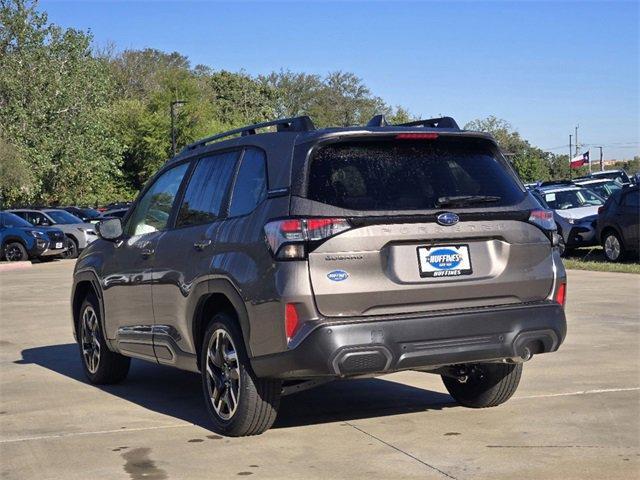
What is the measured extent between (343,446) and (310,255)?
124 cm

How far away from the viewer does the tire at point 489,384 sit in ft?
24.1

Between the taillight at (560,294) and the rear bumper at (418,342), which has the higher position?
the taillight at (560,294)

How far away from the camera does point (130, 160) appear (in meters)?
75.4

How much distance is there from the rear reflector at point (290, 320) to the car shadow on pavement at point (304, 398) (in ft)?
4.23

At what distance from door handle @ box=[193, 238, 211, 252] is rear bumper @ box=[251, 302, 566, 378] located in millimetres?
1003

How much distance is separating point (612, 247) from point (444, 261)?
16.9m

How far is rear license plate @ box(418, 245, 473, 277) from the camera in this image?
20.6 feet

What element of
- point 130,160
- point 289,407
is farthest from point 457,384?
point 130,160

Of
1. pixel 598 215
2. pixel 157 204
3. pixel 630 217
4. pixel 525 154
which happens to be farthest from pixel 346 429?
pixel 525 154

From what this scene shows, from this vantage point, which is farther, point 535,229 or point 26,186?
point 26,186

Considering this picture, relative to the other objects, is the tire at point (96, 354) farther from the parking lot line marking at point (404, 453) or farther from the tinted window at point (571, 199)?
the tinted window at point (571, 199)

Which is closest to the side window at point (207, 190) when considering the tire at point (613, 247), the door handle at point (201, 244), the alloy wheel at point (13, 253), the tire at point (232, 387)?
the door handle at point (201, 244)

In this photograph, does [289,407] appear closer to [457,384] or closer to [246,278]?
[457,384]

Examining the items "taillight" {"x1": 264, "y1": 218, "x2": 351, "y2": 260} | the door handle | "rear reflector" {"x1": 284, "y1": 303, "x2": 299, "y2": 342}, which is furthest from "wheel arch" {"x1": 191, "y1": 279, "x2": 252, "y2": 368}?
"taillight" {"x1": 264, "y1": 218, "x2": 351, "y2": 260}
